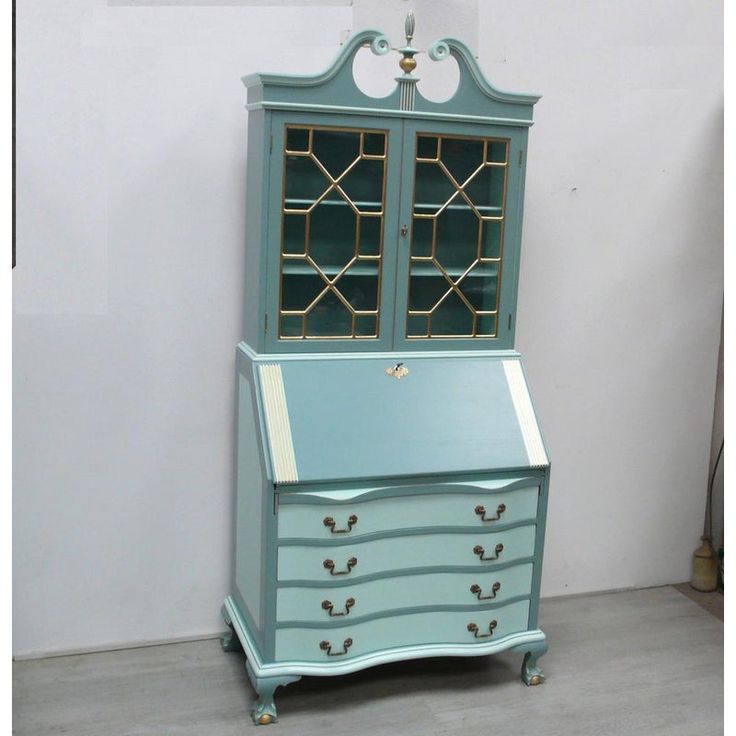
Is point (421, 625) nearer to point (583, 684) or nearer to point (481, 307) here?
point (583, 684)

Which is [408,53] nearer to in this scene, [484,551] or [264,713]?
[484,551]

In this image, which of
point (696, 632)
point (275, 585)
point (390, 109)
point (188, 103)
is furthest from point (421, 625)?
point (188, 103)

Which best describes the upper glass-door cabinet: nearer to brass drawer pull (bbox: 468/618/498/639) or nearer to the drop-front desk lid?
the drop-front desk lid

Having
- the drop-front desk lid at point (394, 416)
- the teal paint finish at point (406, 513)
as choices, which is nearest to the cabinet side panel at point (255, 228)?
the drop-front desk lid at point (394, 416)

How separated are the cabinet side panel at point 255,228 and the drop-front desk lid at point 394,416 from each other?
16cm

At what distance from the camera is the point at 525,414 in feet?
9.87

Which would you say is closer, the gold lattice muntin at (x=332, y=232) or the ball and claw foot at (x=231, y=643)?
the gold lattice muntin at (x=332, y=232)

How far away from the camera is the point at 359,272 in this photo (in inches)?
115

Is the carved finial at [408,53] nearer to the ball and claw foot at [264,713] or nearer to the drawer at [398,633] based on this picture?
the drawer at [398,633]

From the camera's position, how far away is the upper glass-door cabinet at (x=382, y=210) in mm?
2789

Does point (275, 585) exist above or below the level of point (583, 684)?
above

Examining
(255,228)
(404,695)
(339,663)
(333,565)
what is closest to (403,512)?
(333,565)

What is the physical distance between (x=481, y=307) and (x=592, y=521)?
1101mm

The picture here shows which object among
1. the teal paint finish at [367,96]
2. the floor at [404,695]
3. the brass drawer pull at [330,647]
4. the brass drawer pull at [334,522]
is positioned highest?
the teal paint finish at [367,96]
